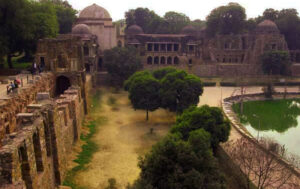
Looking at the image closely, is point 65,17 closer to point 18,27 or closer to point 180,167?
point 18,27

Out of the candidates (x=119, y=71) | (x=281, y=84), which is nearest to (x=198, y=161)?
(x=119, y=71)

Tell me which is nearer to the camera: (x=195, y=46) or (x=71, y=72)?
(x=71, y=72)

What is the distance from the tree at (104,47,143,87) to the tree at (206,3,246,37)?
23.5 m

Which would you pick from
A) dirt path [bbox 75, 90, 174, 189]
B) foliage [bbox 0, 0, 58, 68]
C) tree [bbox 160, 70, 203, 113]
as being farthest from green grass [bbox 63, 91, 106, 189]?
foliage [bbox 0, 0, 58, 68]

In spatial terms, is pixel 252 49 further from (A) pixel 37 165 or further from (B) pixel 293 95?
(A) pixel 37 165

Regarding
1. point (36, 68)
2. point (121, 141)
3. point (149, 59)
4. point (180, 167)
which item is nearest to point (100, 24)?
point (149, 59)

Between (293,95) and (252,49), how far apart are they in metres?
15.6

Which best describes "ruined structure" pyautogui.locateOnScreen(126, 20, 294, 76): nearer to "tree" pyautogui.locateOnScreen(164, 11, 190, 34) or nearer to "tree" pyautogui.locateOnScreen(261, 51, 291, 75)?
"tree" pyautogui.locateOnScreen(261, 51, 291, 75)

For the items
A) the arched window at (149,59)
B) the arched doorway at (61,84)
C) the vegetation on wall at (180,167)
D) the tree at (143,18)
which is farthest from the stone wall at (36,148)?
the tree at (143,18)

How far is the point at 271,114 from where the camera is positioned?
32.0m

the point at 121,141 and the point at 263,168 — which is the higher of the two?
the point at 263,168

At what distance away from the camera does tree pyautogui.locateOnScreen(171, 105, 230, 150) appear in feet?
56.3

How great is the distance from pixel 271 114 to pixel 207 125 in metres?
18.2

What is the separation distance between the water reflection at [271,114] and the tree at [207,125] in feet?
35.7
